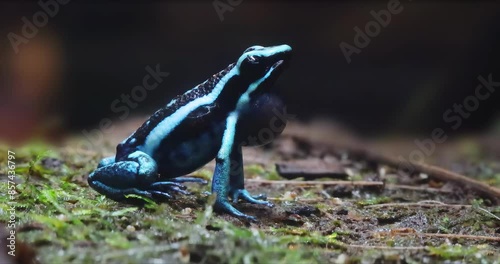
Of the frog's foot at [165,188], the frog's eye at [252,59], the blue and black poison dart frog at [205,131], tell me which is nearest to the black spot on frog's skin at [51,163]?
the blue and black poison dart frog at [205,131]

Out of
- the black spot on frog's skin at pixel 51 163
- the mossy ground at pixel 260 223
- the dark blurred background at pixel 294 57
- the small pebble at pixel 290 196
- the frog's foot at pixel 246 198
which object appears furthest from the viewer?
the dark blurred background at pixel 294 57

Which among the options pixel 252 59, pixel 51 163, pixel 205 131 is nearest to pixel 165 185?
pixel 205 131

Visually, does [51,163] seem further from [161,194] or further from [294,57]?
[294,57]

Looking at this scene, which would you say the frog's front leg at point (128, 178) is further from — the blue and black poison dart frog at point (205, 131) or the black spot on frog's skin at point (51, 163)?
the black spot on frog's skin at point (51, 163)

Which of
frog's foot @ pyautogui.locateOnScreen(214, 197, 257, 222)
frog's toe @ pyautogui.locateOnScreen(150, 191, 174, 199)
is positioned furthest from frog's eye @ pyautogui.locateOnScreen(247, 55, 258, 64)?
frog's toe @ pyautogui.locateOnScreen(150, 191, 174, 199)

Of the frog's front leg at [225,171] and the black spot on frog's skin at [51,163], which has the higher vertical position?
the black spot on frog's skin at [51,163]

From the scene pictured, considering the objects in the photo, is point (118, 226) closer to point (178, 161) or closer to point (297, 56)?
point (178, 161)

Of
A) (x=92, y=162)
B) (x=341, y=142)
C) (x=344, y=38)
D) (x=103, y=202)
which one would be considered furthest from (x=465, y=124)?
(x=103, y=202)
